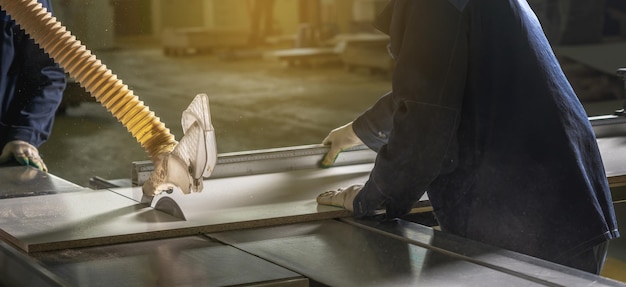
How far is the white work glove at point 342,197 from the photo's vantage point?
1.89 metres

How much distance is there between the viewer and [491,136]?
1754mm

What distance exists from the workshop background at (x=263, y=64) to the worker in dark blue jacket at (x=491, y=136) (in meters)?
5.13

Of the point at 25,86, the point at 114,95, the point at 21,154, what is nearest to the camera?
the point at 114,95

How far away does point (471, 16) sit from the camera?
1.70 metres

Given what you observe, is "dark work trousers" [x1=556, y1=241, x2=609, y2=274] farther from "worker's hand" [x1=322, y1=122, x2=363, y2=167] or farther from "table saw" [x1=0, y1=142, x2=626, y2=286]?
"worker's hand" [x1=322, y1=122, x2=363, y2=167]

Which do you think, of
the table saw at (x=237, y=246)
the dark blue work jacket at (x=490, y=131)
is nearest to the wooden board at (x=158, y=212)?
the table saw at (x=237, y=246)

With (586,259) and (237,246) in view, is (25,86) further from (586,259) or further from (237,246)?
(586,259)

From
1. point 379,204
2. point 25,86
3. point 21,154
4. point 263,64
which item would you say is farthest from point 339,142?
point 263,64

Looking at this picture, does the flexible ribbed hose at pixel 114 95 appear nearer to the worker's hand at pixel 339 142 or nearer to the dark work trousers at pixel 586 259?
the worker's hand at pixel 339 142

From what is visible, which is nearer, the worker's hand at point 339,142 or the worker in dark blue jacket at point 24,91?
the worker's hand at point 339,142

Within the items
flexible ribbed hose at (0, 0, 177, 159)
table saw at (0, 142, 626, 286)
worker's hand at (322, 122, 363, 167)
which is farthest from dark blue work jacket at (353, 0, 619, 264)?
worker's hand at (322, 122, 363, 167)

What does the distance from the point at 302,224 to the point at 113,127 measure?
19.6 ft

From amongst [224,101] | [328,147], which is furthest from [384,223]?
[224,101]

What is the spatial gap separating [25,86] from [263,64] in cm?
617
